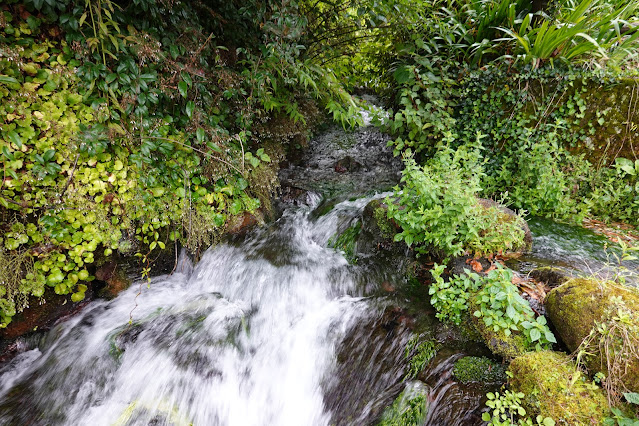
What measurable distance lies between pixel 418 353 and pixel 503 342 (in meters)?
0.59

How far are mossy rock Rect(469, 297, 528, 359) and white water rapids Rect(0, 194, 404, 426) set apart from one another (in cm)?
94

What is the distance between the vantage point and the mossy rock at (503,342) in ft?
6.38

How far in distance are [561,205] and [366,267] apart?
8.52 feet

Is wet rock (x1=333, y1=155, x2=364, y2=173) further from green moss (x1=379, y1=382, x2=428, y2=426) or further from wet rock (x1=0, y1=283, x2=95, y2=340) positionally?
wet rock (x1=0, y1=283, x2=95, y2=340)

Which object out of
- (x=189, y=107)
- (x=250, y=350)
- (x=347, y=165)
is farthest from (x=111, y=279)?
(x=347, y=165)

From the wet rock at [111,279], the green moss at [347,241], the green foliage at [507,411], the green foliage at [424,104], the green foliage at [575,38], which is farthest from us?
the green foliage at [424,104]

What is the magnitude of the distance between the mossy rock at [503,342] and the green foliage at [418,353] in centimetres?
35

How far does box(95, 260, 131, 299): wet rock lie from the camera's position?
10.2ft

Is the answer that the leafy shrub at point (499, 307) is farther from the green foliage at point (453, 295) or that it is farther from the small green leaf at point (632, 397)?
the small green leaf at point (632, 397)

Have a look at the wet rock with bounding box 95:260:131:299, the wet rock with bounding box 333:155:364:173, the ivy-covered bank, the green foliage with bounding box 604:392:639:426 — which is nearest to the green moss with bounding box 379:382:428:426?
the green foliage with bounding box 604:392:639:426

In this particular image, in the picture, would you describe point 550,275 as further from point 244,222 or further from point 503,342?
point 244,222

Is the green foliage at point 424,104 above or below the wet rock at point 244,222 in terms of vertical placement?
above

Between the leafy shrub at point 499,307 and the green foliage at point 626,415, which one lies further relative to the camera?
the leafy shrub at point 499,307

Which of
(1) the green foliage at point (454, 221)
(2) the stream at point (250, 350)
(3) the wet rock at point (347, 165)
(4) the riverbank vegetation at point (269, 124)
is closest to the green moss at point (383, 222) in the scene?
(4) the riverbank vegetation at point (269, 124)
